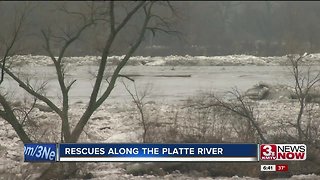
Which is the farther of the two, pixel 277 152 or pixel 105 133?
pixel 105 133

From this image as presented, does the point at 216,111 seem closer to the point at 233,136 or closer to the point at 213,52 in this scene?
the point at 233,136

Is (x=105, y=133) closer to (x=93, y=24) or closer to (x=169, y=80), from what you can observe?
(x=93, y=24)

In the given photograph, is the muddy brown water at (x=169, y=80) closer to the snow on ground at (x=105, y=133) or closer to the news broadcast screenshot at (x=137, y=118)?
the news broadcast screenshot at (x=137, y=118)

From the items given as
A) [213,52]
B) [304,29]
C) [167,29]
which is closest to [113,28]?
[167,29]

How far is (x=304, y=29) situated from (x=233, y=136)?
7.04m

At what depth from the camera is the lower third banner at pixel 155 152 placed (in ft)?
24.2

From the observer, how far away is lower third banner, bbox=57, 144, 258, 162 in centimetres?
736

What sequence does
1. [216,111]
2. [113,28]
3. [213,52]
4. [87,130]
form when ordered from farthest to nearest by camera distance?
[213,52] < [87,130] < [216,111] < [113,28]

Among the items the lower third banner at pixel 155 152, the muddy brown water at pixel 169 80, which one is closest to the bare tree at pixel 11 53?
the lower third banner at pixel 155 152

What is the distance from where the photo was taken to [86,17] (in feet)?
31.3

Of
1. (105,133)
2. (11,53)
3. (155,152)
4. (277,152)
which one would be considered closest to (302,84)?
(277,152)

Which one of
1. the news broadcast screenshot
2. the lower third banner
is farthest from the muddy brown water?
the lower third banner

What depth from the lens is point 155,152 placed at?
749cm

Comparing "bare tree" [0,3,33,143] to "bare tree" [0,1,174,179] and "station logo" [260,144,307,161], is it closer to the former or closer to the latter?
"bare tree" [0,1,174,179]
